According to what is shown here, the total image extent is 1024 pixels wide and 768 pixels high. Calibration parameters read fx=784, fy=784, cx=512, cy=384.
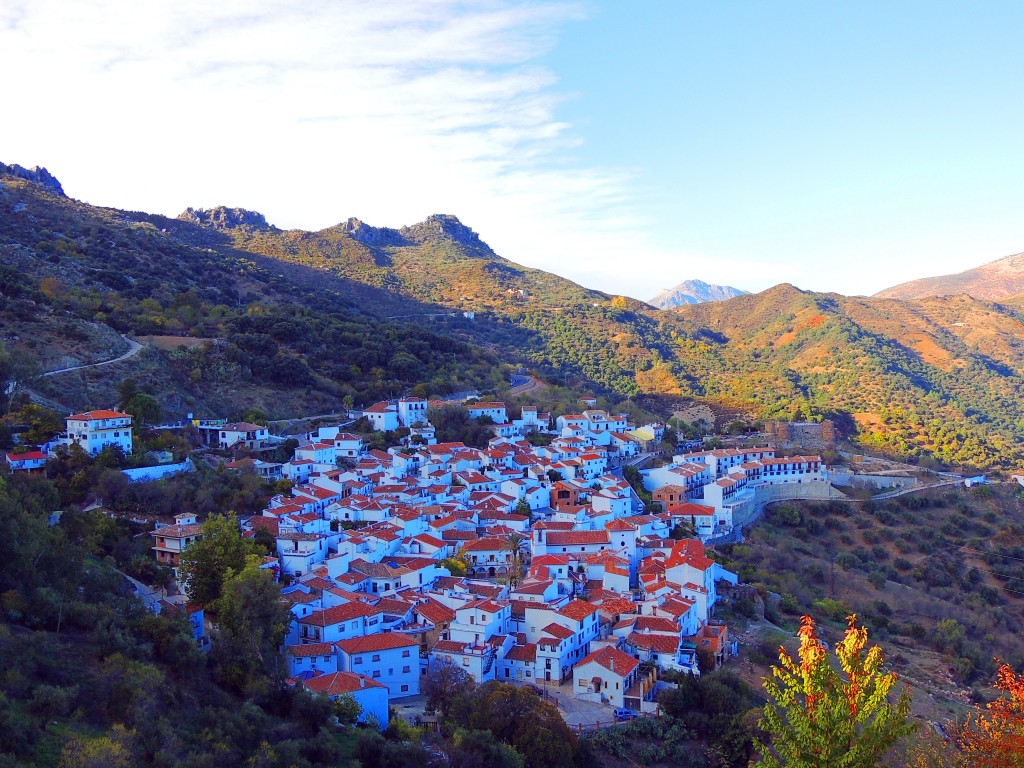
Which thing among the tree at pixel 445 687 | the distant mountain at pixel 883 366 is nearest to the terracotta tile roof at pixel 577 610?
the tree at pixel 445 687

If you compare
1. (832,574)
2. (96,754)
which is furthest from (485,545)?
(96,754)

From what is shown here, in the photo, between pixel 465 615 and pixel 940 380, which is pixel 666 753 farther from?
pixel 940 380

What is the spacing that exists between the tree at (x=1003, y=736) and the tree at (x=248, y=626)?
10827 mm

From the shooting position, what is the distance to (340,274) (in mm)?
79875

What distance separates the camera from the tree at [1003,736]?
22.7 ft

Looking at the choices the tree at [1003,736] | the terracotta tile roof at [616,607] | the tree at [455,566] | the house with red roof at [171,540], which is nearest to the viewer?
the tree at [1003,736]

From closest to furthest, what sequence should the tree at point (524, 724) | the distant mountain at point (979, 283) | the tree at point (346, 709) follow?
the tree at point (524, 724) < the tree at point (346, 709) < the distant mountain at point (979, 283)

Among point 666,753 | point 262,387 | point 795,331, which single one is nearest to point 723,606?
point 666,753

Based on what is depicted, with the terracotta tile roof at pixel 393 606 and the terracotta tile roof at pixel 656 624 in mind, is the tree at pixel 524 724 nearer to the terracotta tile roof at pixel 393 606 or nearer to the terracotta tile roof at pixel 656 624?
the terracotta tile roof at pixel 393 606

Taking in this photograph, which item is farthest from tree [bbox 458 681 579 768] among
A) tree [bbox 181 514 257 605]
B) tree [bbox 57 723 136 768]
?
tree [bbox 57 723 136 768]

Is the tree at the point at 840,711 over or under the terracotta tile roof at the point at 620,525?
over

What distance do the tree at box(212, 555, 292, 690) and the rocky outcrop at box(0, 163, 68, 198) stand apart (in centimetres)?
7170

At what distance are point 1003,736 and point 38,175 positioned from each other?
9096 cm

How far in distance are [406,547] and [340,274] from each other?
61.2m
